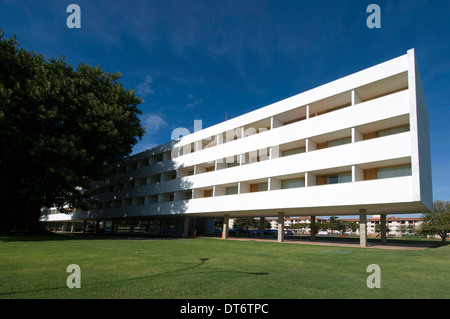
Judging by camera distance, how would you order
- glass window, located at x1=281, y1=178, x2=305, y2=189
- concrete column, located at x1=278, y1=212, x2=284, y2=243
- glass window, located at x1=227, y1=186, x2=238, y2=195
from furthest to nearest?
1. glass window, located at x1=227, y1=186, x2=238, y2=195
2. glass window, located at x1=281, y1=178, x2=305, y2=189
3. concrete column, located at x1=278, y1=212, x2=284, y2=243

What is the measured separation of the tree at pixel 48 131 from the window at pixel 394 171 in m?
23.6

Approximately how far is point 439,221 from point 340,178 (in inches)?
1122

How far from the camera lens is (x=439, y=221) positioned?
1644 inches

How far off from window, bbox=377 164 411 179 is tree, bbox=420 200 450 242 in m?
22.5

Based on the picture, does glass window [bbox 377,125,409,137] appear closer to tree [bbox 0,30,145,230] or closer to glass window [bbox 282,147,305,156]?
glass window [bbox 282,147,305,156]

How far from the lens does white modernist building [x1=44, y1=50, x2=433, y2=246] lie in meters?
20.1


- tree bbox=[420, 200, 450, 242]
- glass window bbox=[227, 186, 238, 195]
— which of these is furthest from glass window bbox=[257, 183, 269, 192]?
tree bbox=[420, 200, 450, 242]

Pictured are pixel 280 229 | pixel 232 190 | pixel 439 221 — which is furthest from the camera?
pixel 439 221

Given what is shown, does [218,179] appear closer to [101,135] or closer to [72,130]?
[101,135]

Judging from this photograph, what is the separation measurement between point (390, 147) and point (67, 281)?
20505 mm

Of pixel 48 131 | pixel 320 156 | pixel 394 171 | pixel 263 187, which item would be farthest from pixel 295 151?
pixel 48 131

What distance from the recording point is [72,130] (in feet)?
90.3

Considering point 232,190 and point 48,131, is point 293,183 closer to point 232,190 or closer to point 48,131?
point 232,190
